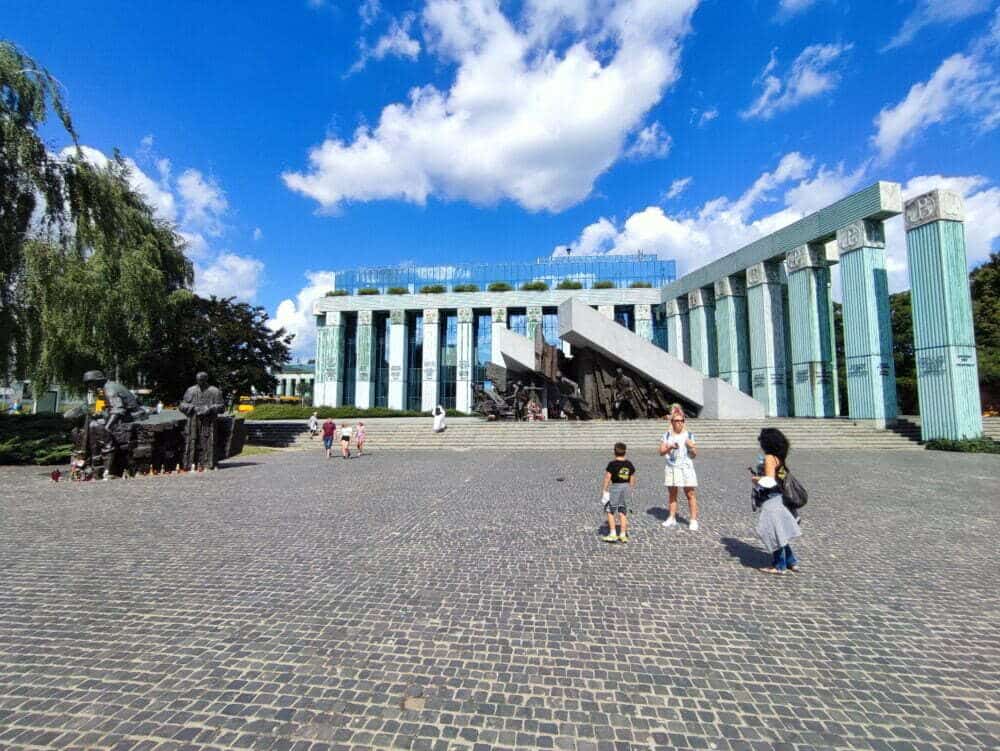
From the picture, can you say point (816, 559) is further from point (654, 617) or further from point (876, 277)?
point (876, 277)

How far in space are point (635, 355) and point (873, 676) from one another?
1893cm

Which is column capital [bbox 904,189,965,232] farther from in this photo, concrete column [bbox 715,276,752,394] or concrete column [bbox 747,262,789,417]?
concrete column [bbox 715,276,752,394]

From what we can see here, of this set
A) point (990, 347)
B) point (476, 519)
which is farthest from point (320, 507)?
point (990, 347)

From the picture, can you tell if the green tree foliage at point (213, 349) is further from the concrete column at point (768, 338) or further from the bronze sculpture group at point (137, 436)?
the concrete column at point (768, 338)

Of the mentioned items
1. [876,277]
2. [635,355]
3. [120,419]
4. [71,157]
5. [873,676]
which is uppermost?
[71,157]

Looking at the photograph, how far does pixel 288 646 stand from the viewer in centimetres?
304

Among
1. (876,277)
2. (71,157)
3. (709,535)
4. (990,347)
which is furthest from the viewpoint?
(990,347)

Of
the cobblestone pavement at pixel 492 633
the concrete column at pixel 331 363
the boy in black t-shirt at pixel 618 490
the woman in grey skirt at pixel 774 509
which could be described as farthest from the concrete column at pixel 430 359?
the woman in grey skirt at pixel 774 509

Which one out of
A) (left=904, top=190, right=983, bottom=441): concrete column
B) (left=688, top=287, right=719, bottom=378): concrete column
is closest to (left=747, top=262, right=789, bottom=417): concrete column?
(left=688, top=287, right=719, bottom=378): concrete column

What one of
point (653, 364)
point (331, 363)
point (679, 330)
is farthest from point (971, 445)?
point (331, 363)

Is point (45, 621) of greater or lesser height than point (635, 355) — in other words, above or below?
below

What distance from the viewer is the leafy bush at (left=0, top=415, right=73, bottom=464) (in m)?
13.2

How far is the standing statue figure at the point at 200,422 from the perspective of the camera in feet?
38.8

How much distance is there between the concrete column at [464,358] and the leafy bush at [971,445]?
107 ft
